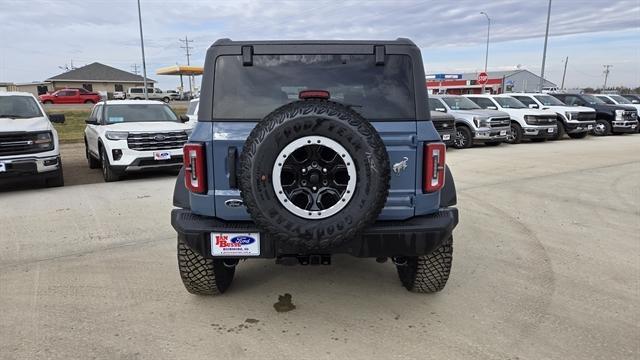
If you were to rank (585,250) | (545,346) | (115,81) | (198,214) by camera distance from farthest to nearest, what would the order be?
1. (115,81)
2. (585,250)
3. (198,214)
4. (545,346)

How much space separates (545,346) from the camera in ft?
9.93

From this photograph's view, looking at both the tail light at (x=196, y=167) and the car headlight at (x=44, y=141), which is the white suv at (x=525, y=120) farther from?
the tail light at (x=196, y=167)

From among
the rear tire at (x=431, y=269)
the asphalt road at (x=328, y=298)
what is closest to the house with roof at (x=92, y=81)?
the asphalt road at (x=328, y=298)

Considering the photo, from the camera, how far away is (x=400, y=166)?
3.16 m

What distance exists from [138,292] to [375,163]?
2.34 metres

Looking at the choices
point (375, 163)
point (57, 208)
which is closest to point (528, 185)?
point (375, 163)

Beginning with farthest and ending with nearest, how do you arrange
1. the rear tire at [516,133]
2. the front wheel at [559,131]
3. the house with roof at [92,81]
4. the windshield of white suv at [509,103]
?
1. the house with roof at [92,81]
2. the front wheel at [559,131]
3. the windshield of white suv at [509,103]
4. the rear tire at [516,133]

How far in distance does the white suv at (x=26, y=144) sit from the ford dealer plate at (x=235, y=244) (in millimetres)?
6119

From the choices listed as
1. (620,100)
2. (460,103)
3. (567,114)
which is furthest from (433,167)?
(620,100)

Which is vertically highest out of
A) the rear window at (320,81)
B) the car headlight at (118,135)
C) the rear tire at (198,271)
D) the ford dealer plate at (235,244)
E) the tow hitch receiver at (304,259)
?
the rear window at (320,81)

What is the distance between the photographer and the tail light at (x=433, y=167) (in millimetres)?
3184

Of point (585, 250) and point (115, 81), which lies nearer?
point (585, 250)

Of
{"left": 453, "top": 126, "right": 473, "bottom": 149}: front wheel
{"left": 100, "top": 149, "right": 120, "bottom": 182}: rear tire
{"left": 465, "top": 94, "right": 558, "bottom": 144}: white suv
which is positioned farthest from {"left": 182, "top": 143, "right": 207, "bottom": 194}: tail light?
{"left": 465, "top": 94, "right": 558, "bottom": 144}: white suv

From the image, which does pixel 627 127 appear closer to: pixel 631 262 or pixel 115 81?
pixel 631 262
